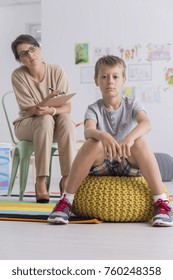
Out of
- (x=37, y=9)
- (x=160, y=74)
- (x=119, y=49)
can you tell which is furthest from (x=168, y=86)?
(x=37, y=9)

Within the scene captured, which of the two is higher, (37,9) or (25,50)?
(37,9)

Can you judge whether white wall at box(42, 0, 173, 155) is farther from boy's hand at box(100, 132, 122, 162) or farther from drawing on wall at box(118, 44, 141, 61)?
boy's hand at box(100, 132, 122, 162)

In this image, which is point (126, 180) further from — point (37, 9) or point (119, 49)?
point (37, 9)

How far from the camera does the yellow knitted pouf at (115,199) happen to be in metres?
2.08

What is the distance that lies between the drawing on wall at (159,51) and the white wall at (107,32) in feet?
0.17

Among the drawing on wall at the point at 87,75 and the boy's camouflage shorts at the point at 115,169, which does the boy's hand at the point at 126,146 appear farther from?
the drawing on wall at the point at 87,75

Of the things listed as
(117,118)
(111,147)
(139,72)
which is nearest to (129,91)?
(139,72)

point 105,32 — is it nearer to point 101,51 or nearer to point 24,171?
point 101,51

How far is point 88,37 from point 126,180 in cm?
416

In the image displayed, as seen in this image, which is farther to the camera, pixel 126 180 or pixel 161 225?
pixel 126 180

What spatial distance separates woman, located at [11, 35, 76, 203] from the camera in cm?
285
